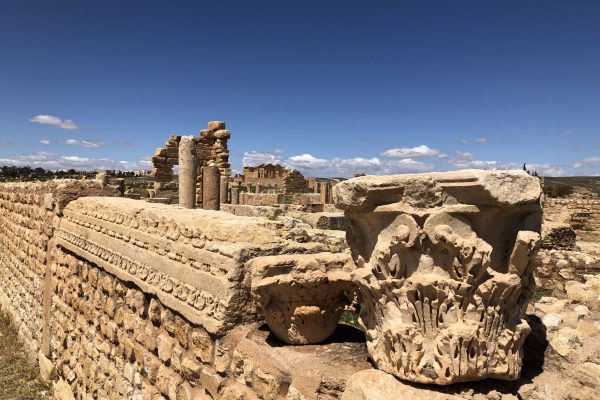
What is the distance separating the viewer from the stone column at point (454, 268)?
2084 mm

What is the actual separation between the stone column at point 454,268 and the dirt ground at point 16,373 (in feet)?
19.8

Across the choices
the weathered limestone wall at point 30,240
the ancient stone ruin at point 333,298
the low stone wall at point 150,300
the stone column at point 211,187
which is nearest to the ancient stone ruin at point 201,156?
the stone column at point 211,187

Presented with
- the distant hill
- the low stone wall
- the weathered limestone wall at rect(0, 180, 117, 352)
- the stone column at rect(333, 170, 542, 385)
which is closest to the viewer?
the stone column at rect(333, 170, 542, 385)

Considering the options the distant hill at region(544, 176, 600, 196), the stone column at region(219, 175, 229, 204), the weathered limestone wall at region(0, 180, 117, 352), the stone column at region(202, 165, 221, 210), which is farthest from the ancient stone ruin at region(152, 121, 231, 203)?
the distant hill at region(544, 176, 600, 196)

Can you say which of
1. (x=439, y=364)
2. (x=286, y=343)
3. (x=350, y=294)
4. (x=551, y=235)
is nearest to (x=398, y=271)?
(x=439, y=364)

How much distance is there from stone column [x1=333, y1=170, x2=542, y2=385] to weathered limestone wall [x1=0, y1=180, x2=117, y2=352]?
5.85 m

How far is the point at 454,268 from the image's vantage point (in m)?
2.12

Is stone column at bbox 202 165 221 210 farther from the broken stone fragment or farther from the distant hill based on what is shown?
the distant hill

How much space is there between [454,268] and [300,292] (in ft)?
3.70

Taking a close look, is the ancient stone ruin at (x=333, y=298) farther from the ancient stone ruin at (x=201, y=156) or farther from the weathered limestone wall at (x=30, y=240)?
the ancient stone ruin at (x=201, y=156)

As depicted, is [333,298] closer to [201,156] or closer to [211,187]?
[211,187]

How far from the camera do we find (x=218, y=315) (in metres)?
3.23

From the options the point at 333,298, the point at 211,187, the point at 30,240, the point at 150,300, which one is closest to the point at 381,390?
the point at 333,298

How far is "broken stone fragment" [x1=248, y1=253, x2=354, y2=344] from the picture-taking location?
2910mm
